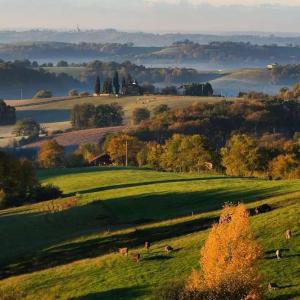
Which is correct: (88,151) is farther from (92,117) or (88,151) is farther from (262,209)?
(262,209)

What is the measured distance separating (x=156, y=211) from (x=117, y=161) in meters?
65.1

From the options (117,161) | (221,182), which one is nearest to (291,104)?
(117,161)

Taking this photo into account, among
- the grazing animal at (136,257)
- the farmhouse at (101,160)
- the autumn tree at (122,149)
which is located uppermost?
the grazing animal at (136,257)

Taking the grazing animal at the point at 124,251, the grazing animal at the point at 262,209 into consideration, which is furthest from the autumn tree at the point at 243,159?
the grazing animal at the point at 124,251

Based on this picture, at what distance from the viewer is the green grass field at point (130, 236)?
3691 cm

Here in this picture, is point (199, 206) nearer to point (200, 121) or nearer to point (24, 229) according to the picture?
point (24, 229)

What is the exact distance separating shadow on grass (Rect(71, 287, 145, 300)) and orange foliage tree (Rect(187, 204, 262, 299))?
460 centimetres

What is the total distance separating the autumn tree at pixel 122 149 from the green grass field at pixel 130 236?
43.9 meters

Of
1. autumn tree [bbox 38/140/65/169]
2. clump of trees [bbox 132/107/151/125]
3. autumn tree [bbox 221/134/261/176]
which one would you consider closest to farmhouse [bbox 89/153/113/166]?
autumn tree [bbox 38/140/65/169]

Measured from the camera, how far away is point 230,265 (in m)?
29.4

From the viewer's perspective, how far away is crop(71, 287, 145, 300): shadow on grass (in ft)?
114

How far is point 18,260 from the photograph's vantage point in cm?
4556

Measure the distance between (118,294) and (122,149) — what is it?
280 feet

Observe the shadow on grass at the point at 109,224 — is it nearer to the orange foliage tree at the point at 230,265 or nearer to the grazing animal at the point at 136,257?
the grazing animal at the point at 136,257
